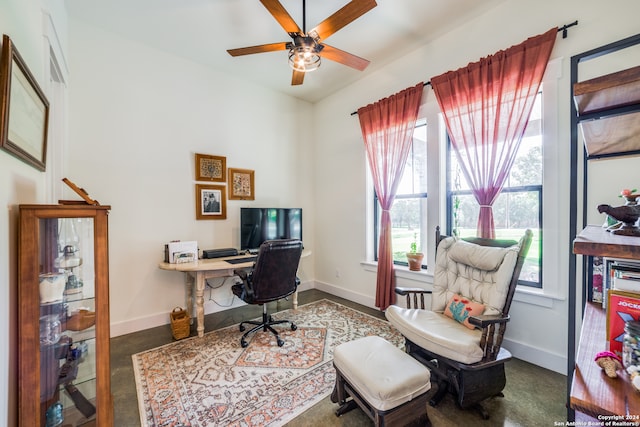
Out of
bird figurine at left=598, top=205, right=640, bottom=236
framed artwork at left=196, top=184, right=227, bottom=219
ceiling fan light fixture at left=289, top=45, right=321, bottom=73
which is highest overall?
ceiling fan light fixture at left=289, top=45, right=321, bottom=73

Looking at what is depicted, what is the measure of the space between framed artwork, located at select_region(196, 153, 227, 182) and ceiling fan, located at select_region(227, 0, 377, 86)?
147cm

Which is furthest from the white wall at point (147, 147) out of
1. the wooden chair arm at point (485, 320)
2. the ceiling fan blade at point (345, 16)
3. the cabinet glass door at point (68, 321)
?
the wooden chair arm at point (485, 320)

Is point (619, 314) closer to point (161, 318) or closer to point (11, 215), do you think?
point (11, 215)

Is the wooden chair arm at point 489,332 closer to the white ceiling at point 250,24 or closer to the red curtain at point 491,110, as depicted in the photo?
the red curtain at point 491,110

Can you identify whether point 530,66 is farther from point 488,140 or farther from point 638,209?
point 638,209

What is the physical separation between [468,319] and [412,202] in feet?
6.17

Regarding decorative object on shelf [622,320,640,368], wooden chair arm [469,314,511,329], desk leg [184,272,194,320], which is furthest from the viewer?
desk leg [184,272,194,320]

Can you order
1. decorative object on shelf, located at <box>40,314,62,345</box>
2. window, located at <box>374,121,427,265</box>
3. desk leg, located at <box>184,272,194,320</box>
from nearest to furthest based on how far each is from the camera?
decorative object on shelf, located at <box>40,314,62,345</box> < desk leg, located at <box>184,272,194,320</box> < window, located at <box>374,121,427,265</box>

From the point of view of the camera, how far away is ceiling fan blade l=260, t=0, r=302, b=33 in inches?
70.7

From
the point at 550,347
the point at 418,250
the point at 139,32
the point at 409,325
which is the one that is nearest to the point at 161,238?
the point at 139,32

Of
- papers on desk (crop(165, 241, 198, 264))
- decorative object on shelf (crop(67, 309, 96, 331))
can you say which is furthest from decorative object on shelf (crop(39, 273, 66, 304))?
papers on desk (crop(165, 241, 198, 264))

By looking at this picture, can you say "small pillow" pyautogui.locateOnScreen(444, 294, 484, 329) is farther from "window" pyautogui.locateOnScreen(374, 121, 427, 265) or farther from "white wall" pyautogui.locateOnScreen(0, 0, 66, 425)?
"white wall" pyautogui.locateOnScreen(0, 0, 66, 425)

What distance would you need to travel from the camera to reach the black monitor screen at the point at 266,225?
3525mm

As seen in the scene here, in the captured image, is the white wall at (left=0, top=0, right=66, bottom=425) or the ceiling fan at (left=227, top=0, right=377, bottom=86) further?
the ceiling fan at (left=227, top=0, right=377, bottom=86)
